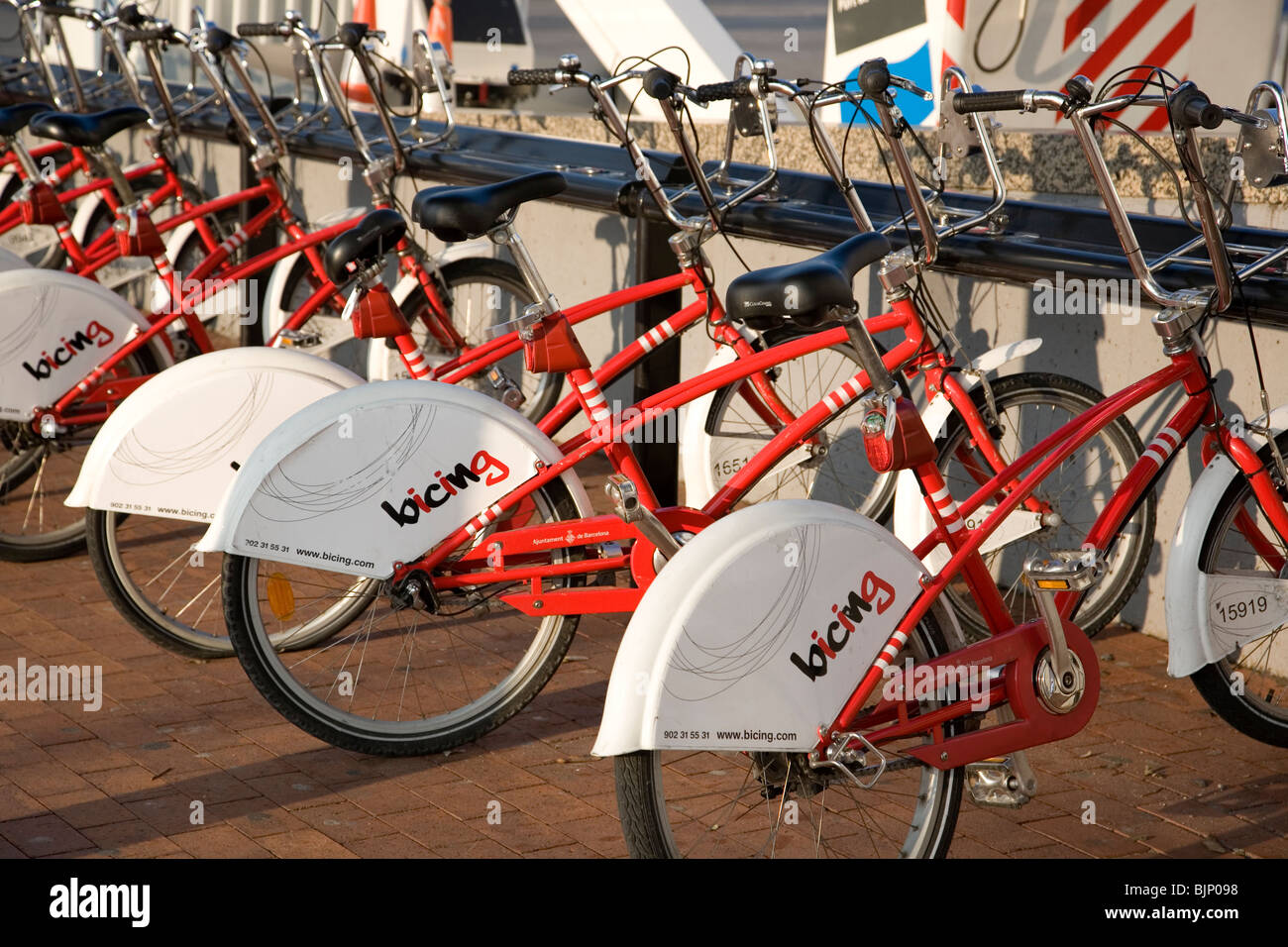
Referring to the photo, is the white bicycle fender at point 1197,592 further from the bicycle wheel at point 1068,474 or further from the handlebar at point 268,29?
the handlebar at point 268,29

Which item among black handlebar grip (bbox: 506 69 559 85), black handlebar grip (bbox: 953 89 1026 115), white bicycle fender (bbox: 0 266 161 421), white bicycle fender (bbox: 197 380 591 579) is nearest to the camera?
black handlebar grip (bbox: 953 89 1026 115)

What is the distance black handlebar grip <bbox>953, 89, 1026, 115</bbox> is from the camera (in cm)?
404

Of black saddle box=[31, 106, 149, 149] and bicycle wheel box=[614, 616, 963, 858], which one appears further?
black saddle box=[31, 106, 149, 149]

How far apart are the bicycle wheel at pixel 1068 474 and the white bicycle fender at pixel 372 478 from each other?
142 cm

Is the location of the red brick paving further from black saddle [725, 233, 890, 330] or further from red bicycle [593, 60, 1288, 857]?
black saddle [725, 233, 890, 330]

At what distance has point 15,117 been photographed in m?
7.34

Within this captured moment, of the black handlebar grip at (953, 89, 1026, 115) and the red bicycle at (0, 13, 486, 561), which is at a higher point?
the black handlebar grip at (953, 89, 1026, 115)

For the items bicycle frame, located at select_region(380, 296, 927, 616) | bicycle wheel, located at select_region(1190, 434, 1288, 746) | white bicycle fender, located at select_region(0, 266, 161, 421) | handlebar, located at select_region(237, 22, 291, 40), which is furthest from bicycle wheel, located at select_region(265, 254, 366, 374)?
bicycle wheel, located at select_region(1190, 434, 1288, 746)

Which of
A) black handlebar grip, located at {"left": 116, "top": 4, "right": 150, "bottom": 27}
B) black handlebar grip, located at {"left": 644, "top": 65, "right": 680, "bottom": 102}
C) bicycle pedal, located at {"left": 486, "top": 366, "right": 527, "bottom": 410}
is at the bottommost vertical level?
bicycle pedal, located at {"left": 486, "top": 366, "right": 527, "bottom": 410}

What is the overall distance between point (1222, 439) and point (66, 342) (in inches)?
153

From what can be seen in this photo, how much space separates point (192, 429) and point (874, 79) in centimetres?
216

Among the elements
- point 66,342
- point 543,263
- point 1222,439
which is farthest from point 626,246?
point 1222,439

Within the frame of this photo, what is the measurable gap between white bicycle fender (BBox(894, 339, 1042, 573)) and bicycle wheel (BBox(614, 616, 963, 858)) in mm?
983

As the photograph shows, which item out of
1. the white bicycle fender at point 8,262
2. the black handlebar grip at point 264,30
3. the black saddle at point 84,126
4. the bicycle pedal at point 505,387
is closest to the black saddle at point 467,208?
the bicycle pedal at point 505,387
